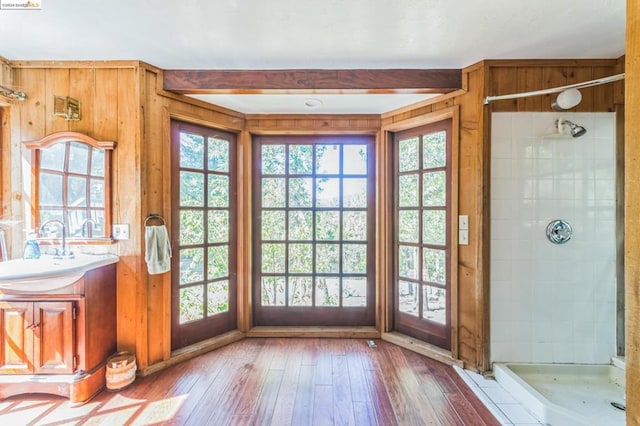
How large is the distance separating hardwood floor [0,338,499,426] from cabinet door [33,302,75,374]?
0.23 m

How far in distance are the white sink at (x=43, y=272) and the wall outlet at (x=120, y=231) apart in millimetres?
207

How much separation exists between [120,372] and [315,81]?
7.96ft

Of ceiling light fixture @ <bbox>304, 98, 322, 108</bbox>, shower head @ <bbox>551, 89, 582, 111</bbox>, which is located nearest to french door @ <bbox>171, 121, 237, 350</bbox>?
ceiling light fixture @ <bbox>304, 98, 322, 108</bbox>

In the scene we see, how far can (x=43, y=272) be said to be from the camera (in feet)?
5.33

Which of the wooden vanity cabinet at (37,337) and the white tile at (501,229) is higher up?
the white tile at (501,229)

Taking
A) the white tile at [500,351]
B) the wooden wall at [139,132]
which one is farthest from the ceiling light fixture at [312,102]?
the white tile at [500,351]

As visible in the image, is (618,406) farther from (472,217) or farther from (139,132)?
(139,132)

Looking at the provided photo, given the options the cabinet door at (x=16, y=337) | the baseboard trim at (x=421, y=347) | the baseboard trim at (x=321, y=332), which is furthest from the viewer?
the baseboard trim at (x=321, y=332)

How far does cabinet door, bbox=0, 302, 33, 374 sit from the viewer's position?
1748mm

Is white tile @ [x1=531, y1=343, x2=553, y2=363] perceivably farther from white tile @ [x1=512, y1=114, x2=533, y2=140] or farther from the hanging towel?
the hanging towel

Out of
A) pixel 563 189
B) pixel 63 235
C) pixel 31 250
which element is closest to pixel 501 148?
pixel 563 189

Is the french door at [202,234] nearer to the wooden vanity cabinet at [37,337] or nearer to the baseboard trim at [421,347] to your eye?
the wooden vanity cabinet at [37,337]

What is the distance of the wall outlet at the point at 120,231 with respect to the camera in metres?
2.07

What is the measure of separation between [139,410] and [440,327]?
2.24m
